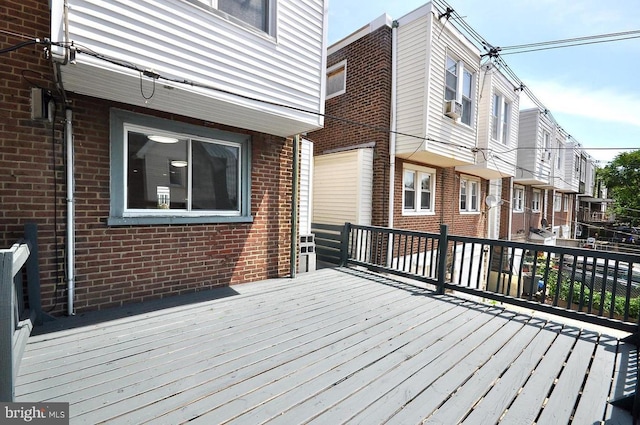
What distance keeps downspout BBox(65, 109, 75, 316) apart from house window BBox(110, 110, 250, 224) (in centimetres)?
38

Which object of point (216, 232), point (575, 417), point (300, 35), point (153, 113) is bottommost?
point (575, 417)

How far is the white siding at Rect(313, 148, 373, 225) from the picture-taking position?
25.9 feet

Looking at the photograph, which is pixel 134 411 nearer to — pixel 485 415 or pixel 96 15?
pixel 485 415

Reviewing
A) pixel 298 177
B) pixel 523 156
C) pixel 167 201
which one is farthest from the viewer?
pixel 523 156

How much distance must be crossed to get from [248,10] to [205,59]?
1.13m

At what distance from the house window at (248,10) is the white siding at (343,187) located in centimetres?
453

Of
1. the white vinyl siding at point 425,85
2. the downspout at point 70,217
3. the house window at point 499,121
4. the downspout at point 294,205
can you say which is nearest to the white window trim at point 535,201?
the house window at point 499,121

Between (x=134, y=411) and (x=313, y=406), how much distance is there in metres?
1.16

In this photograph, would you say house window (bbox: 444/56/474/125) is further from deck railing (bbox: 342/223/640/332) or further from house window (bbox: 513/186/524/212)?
house window (bbox: 513/186/524/212)

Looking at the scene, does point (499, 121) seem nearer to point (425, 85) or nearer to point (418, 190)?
point (418, 190)

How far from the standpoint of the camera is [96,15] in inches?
101

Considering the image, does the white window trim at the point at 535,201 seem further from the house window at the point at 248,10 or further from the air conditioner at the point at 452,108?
the house window at the point at 248,10

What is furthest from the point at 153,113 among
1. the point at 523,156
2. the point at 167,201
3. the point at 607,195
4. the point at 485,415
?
the point at 607,195

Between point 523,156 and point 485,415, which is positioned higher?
point 523,156
